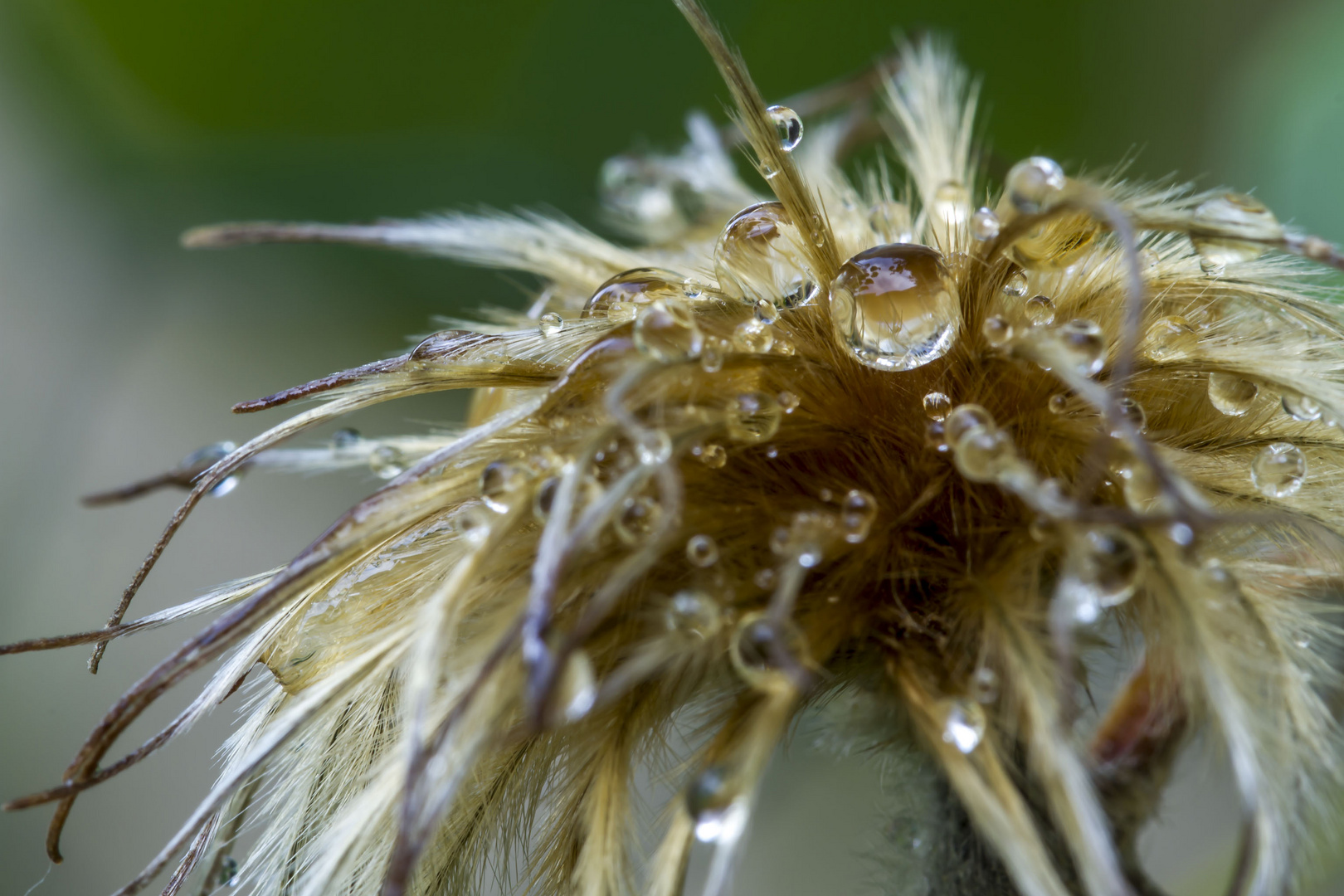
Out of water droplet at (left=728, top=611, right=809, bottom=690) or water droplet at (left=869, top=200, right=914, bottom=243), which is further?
water droplet at (left=869, top=200, right=914, bottom=243)

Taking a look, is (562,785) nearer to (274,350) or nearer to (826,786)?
(826,786)

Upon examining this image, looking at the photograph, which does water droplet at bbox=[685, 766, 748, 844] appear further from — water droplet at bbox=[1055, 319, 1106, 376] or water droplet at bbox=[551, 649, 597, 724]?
water droplet at bbox=[1055, 319, 1106, 376]

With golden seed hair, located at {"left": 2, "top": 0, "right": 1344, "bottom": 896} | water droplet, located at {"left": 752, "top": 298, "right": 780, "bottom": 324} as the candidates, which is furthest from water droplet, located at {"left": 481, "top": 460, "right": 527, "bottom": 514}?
water droplet, located at {"left": 752, "top": 298, "right": 780, "bottom": 324}

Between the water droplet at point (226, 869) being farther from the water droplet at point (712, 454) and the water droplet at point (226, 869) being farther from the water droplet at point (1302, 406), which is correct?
the water droplet at point (1302, 406)

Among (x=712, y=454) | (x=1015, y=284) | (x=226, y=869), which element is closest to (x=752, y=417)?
(x=712, y=454)

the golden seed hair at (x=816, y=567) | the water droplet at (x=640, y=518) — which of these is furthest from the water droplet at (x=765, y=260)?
the water droplet at (x=640, y=518)

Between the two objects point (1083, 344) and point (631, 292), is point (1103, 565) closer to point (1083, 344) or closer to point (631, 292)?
point (1083, 344)
